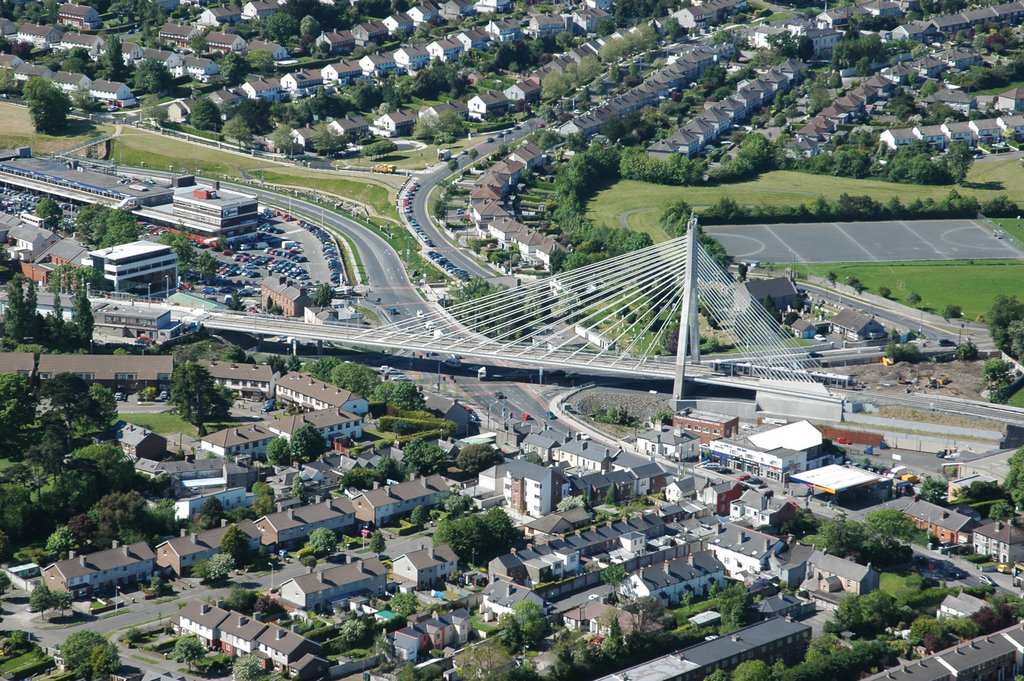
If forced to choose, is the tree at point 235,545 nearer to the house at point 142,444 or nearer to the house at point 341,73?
the house at point 142,444

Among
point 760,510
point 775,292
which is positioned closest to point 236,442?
point 760,510

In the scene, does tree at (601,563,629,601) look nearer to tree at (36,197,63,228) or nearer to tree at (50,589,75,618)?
tree at (50,589,75,618)

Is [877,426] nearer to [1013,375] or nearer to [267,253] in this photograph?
[1013,375]

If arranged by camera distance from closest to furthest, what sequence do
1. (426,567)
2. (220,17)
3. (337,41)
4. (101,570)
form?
1. (101,570)
2. (426,567)
3. (337,41)
4. (220,17)

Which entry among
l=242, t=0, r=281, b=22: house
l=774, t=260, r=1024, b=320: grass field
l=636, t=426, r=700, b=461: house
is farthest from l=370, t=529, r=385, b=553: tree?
l=242, t=0, r=281, b=22: house

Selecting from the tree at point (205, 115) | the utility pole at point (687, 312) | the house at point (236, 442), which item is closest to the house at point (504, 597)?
the house at point (236, 442)

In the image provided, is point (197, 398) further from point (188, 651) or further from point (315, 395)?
point (188, 651)
